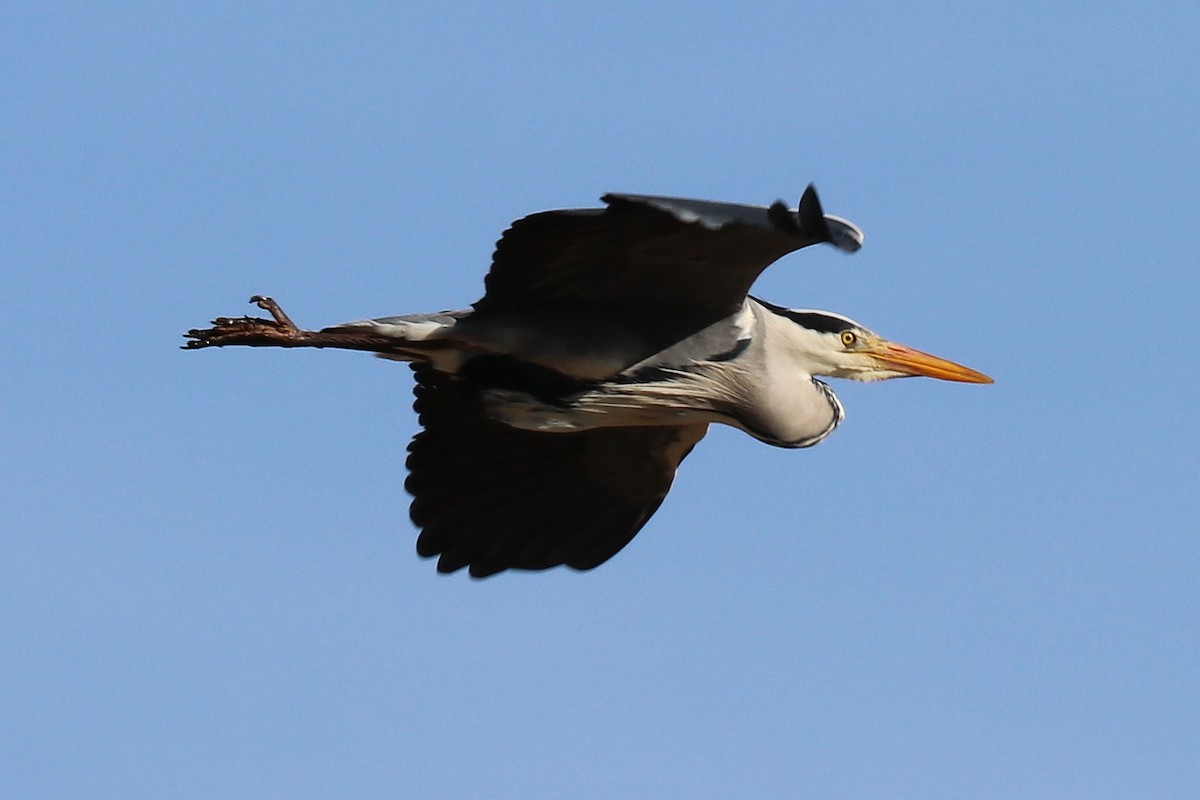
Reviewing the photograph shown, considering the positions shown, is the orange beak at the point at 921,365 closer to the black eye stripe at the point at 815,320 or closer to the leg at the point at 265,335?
the black eye stripe at the point at 815,320

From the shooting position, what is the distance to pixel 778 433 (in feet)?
27.5

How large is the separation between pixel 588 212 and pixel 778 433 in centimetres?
169

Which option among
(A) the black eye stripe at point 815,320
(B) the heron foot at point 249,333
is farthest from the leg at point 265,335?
(A) the black eye stripe at point 815,320

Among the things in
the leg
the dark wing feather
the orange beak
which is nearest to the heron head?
the orange beak

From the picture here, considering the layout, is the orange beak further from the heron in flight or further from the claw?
the claw

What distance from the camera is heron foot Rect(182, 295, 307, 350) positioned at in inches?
310

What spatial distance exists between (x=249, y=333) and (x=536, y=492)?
6.47 ft

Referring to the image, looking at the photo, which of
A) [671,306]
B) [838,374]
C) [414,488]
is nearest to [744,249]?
[671,306]

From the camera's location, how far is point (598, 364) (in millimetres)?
8047

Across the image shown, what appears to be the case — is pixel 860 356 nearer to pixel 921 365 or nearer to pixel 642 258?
pixel 921 365

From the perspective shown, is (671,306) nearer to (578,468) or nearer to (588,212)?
(588,212)

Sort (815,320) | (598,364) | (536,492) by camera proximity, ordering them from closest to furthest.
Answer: (598,364) < (815,320) < (536,492)

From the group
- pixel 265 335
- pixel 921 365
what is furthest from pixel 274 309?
pixel 921 365

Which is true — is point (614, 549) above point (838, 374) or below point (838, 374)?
below
